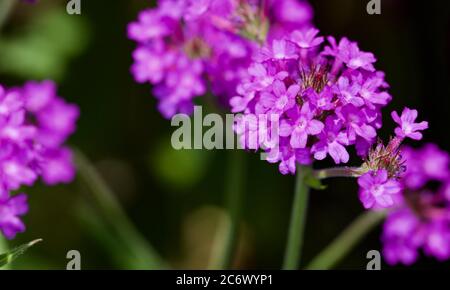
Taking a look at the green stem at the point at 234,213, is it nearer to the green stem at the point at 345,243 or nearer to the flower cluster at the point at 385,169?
the green stem at the point at 345,243

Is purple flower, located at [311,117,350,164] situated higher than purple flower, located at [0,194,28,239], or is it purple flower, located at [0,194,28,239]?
purple flower, located at [311,117,350,164]

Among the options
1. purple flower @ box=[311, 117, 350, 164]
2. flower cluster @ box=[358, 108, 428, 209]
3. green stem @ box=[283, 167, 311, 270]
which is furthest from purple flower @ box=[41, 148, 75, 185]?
flower cluster @ box=[358, 108, 428, 209]

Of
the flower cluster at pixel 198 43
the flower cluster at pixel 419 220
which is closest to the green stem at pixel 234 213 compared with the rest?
the flower cluster at pixel 198 43

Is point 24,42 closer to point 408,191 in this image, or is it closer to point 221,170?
point 221,170

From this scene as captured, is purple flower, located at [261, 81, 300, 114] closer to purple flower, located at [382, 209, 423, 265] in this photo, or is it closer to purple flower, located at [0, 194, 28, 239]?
purple flower, located at [0, 194, 28, 239]

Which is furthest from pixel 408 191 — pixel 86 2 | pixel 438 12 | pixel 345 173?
pixel 86 2

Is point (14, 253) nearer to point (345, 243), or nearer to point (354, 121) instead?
point (354, 121)
